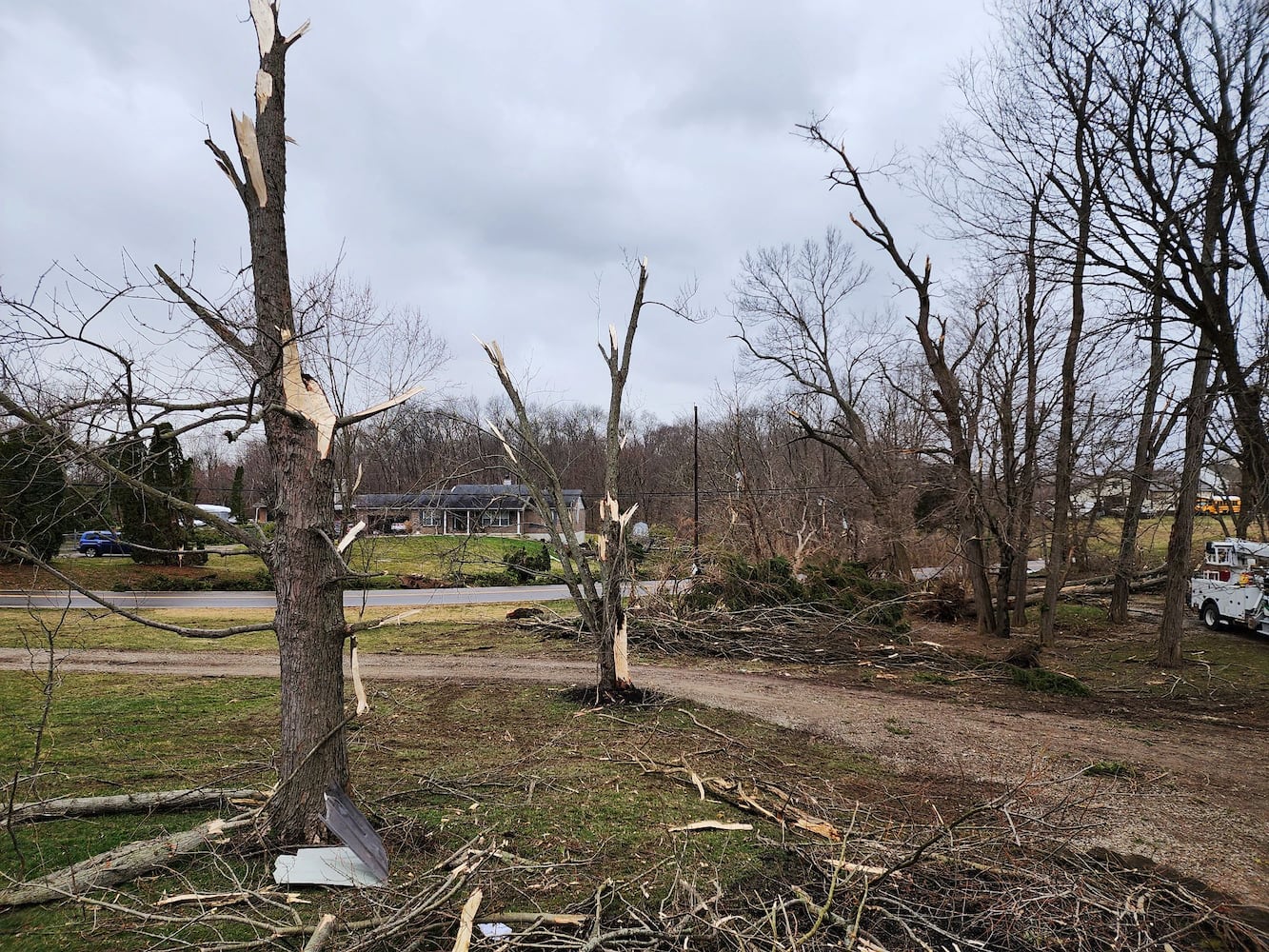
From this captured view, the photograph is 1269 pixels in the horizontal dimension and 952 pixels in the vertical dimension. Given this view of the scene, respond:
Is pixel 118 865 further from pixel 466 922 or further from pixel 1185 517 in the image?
pixel 1185 517

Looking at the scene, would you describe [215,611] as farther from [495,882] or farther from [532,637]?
[495,882]

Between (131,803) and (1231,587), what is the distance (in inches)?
654

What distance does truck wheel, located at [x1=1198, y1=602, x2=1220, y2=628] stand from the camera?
14.7 metres

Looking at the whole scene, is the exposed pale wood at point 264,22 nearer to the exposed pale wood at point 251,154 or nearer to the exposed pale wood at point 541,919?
the exposed pale wood at point 251,154

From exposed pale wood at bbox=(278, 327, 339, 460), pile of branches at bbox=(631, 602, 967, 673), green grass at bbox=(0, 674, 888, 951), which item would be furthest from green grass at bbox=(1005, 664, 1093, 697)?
exposed pale wood at bbox=(278, 327, 339, 460)

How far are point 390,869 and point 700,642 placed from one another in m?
9.16

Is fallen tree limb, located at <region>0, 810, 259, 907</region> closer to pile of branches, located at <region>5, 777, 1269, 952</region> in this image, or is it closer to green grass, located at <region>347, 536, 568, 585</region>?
pile of branches, located at <region>5, 777, 1269, 952</region>

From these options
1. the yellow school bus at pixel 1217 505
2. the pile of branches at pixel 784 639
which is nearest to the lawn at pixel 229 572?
the pile of branches at pixel 784 639

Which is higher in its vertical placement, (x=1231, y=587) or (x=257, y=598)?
(x=1231, y=587)

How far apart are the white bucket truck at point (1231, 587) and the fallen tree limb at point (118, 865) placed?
46.9ft

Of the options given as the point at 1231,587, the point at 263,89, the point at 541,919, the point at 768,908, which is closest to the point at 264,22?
the point at 263,89

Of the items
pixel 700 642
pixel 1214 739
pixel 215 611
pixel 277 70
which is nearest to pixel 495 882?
pixel 277 70

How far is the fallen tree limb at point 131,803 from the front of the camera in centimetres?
464

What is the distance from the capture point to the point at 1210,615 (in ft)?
48.9
